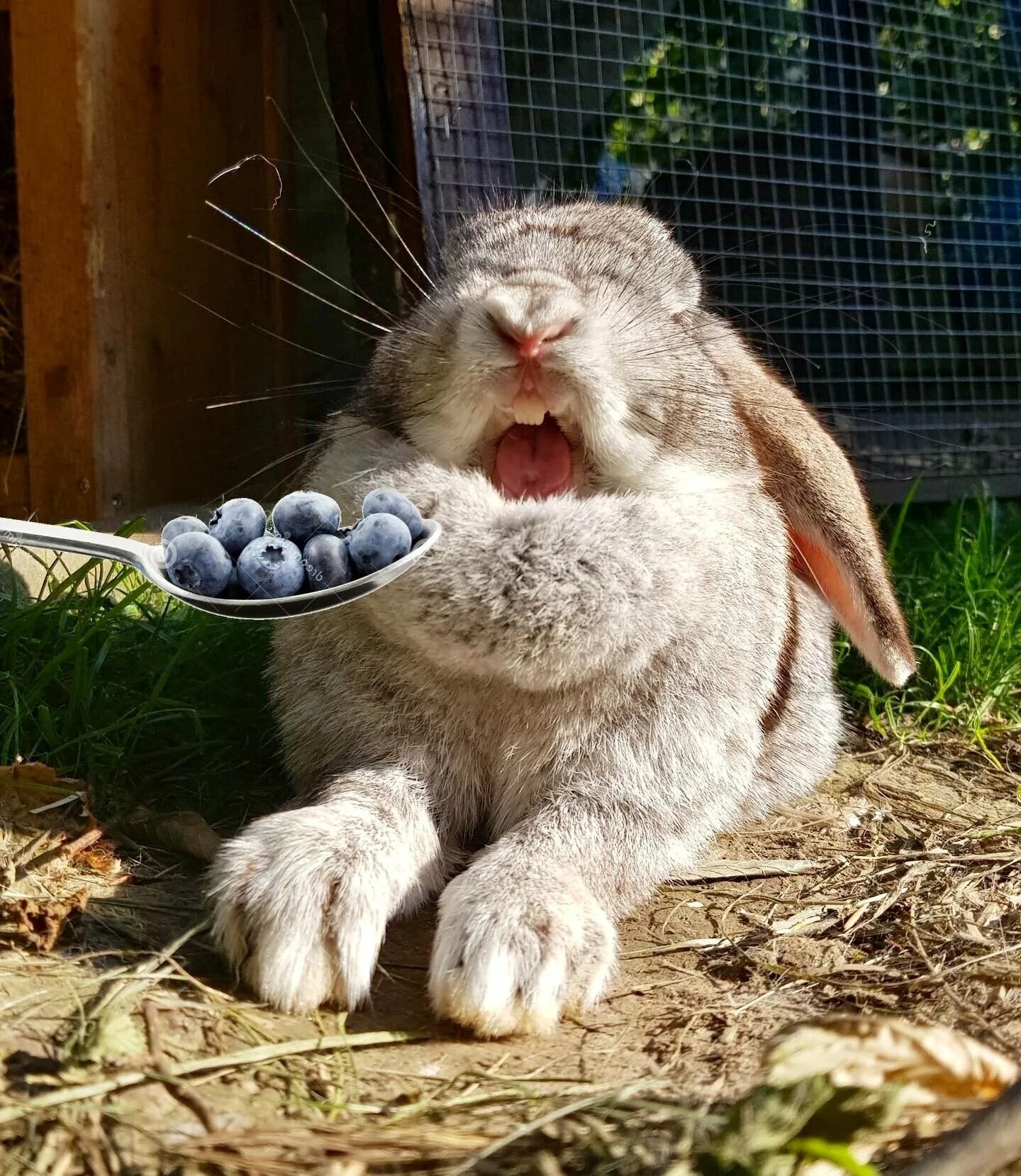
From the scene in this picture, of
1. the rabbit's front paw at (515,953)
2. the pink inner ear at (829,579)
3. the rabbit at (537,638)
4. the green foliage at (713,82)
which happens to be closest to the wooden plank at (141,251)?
the green foliage at (713,82)

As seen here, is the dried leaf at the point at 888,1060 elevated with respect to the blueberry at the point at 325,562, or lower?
lower

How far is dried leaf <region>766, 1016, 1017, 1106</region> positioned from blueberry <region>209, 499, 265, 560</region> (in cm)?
111

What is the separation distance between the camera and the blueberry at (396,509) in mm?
2006

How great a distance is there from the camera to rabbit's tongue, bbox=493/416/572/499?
2297 mm

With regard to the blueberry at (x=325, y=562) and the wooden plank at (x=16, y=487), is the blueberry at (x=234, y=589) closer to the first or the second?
the blueberry at (x=325, y=562)

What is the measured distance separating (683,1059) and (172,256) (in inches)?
152

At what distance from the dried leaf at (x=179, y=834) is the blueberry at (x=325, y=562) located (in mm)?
Result: 632

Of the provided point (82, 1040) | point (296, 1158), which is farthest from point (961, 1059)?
point (82, 1040)

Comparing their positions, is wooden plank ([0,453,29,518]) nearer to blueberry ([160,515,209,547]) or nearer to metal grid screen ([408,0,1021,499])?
metal grid screen ([408,0,1021,499])

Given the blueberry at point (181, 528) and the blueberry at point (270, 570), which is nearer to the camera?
the blueberry at point (270, 570)

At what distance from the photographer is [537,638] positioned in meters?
1.98

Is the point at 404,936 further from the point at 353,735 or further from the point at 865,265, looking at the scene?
the point at 865,265

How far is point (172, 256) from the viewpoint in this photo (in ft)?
15.3

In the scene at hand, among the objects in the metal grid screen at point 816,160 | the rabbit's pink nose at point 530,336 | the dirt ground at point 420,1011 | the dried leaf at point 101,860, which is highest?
the metal grid screen at point 816,160
